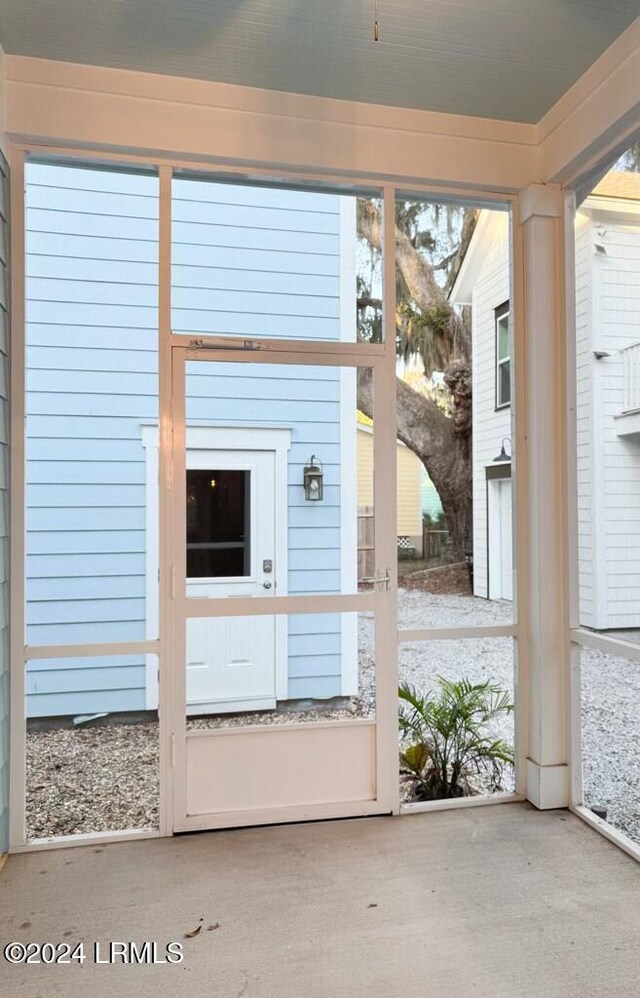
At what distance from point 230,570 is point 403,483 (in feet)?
2.80

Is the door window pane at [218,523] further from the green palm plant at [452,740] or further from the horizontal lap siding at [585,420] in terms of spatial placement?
the horizontal lap siding at [585,420]

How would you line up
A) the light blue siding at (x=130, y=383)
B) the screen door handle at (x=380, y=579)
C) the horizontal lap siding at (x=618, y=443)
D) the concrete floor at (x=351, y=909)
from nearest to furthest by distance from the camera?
the concrete floor at (x=351, y=909), the horizontal lap siding at (x=618, y=443), the light blue siding at (x=130, y=383), the screen door handle at (x=380, y=579)

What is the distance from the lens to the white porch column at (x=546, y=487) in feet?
9.27

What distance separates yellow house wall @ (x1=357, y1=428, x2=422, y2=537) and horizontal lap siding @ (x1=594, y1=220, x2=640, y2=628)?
774 mm

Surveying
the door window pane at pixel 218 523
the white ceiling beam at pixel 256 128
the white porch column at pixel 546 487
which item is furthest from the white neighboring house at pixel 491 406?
the door window pane at pixel 218 523

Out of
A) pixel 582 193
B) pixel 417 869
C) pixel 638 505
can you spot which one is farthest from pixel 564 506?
pixel 417 869

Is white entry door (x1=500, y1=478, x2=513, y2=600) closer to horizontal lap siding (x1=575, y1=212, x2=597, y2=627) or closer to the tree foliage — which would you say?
the tree foliage

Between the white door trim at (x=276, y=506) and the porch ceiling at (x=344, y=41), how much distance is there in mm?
1400

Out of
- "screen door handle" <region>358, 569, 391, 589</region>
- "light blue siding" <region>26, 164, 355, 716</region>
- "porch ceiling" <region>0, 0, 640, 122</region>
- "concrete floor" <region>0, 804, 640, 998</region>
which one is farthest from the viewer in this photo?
"screen door handle" <region>358, 569, 391, 589</region>

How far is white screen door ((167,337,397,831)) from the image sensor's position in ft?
8.63

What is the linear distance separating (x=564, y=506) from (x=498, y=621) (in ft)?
1.99

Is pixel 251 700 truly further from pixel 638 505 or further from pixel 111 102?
pixel 111 102

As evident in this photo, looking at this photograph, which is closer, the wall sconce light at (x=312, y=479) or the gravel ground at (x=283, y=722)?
the gravel ground at (x=283, y=722)

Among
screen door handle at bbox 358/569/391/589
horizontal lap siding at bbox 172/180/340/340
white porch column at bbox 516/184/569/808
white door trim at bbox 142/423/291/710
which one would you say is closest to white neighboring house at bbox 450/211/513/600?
white porch column at bbox 516/184/569/808
